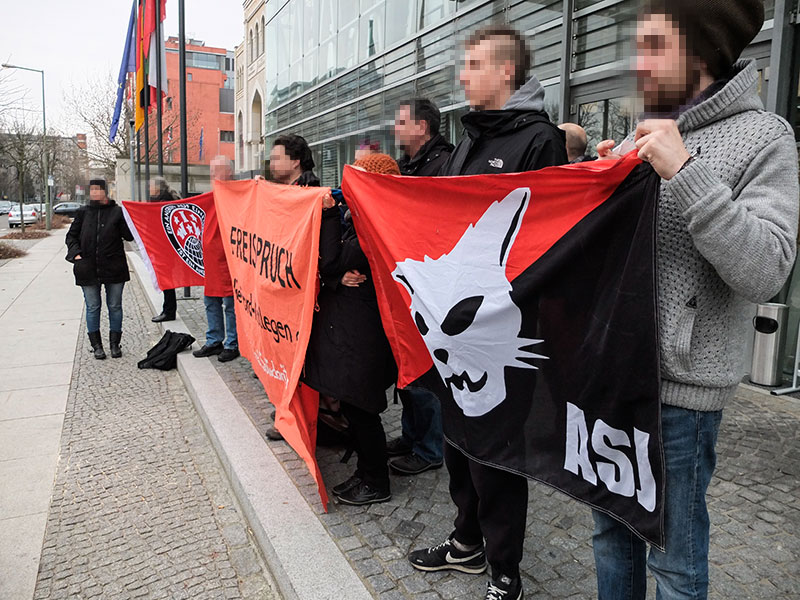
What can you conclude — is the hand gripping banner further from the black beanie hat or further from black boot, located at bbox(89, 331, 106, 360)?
the black beanie hat

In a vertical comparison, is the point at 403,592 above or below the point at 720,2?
below

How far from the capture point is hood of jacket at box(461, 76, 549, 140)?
2389 millimetres

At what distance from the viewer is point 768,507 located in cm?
342

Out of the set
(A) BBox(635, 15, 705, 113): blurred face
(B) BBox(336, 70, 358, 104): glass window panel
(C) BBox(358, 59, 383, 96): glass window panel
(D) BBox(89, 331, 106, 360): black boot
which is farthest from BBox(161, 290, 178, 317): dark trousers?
(A) BBox(635, 15, 705, 113): blurred face

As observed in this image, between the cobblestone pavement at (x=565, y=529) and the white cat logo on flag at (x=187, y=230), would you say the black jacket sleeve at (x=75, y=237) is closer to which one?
the white cat logo on flag at (x=187, y=230)

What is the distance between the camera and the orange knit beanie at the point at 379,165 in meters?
3.08

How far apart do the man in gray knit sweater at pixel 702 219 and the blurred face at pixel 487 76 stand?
0.85m

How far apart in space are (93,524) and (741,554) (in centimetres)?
339

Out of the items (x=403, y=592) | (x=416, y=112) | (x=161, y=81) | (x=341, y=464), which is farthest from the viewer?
(x=161, y=81)

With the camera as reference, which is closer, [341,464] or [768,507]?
[768,507]

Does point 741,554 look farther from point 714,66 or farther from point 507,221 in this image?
point 714,66

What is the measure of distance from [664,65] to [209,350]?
19.4 ft

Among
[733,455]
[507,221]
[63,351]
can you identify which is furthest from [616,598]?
[63,351]

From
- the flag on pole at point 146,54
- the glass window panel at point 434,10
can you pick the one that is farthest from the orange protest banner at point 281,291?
the flag on pole at point 146,54
